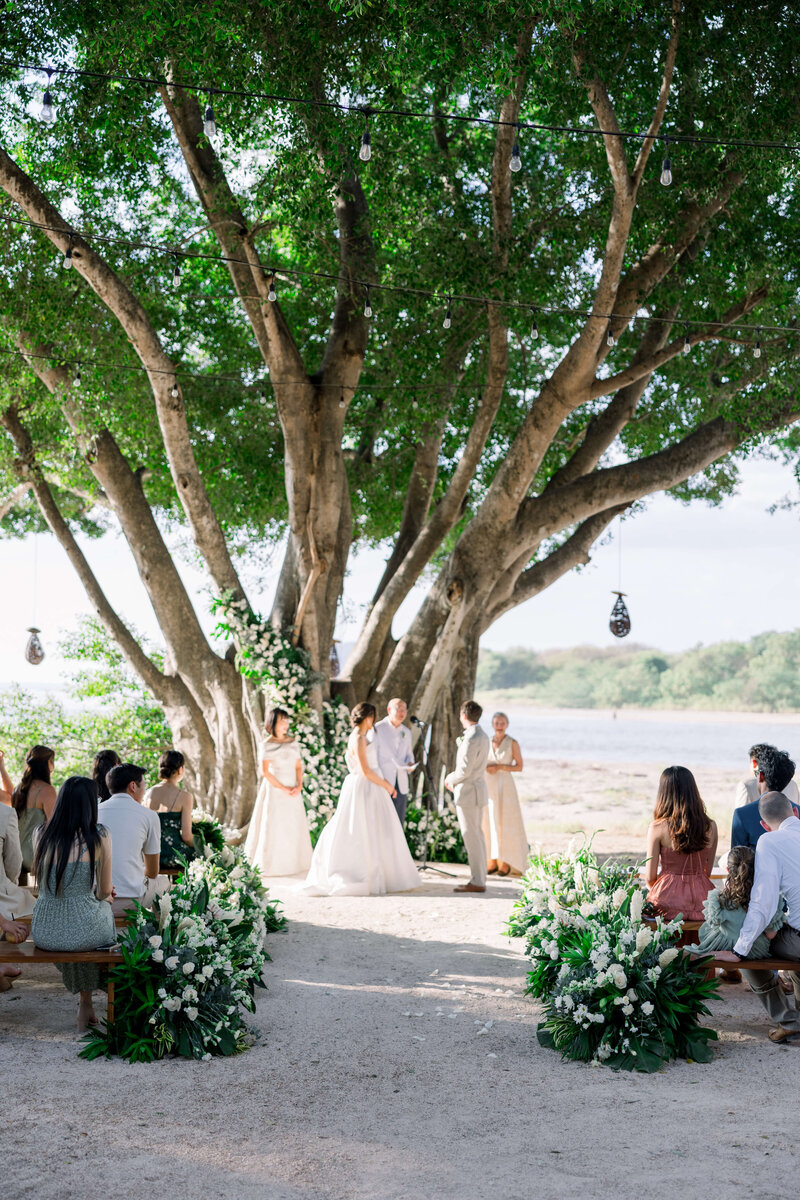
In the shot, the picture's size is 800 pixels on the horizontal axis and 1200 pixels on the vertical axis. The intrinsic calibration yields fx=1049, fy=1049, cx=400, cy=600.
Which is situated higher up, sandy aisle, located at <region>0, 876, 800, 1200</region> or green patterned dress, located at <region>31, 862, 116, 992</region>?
green patterned dress, located at <region>31, 862, 116, 992</region>

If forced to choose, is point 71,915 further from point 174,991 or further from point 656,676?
point 656,676

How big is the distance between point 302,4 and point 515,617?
100602 millimetres

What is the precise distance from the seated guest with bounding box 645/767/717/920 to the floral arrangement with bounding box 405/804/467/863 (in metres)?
6.08

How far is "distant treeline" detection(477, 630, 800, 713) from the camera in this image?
229ft

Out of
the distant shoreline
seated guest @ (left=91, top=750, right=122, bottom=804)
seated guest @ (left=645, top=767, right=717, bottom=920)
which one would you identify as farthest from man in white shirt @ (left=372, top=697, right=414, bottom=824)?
the distant shoreline

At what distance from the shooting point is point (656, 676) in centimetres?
7812

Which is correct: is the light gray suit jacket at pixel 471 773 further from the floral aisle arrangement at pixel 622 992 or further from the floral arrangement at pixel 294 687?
the floral aisle arrangement at pixel 622 992

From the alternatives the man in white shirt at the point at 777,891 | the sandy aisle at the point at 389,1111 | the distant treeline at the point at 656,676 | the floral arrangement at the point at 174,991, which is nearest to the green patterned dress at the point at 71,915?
the floral arrangement at the point at 174,991

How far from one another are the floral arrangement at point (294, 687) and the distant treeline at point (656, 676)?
199ft

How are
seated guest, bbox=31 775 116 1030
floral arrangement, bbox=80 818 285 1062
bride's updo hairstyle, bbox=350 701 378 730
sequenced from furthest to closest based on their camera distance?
bride's updo hairstyle, bbox=350 701 378 730 → seated guest, bbox=31 775 116 1030 → floral arrangement, bbox=80 818 285 1062

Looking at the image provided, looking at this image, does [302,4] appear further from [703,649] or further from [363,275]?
[703,649]

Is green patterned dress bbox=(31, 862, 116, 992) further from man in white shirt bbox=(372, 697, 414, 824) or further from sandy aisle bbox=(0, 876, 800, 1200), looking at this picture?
man in white shirt bbox=(372, 697, 414, 824)

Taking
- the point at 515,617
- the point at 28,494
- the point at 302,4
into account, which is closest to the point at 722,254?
the point at 302,4

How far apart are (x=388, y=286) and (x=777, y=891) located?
6.63 metres
